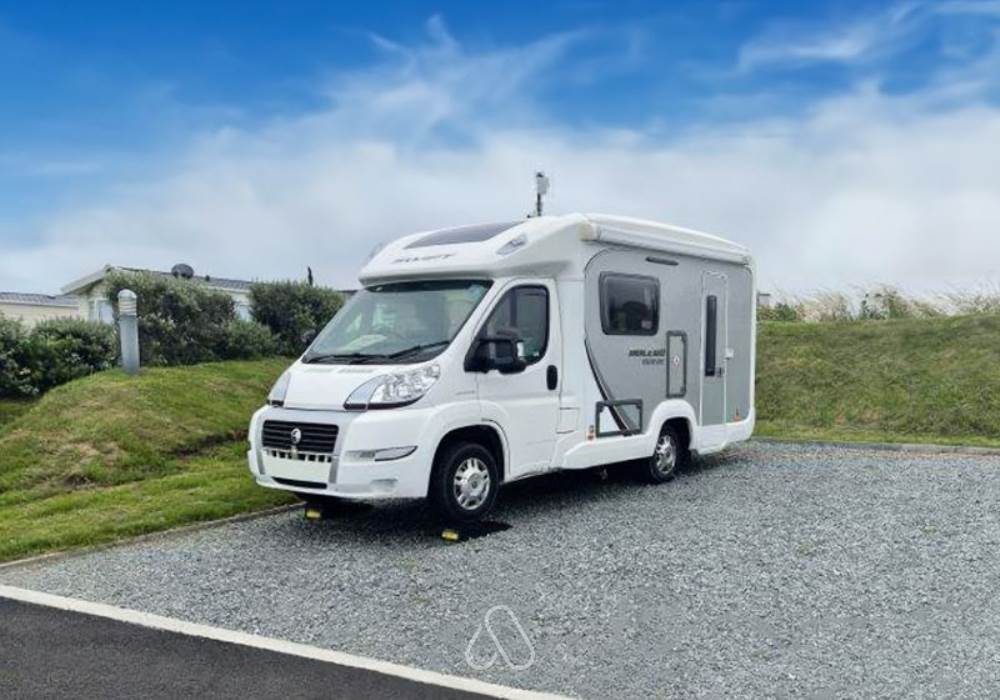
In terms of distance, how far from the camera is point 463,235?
810 cm

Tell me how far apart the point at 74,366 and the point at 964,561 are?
492 inches

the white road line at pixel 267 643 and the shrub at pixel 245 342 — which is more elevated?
the shrub at pixel 245 342

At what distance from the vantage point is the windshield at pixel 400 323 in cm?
722

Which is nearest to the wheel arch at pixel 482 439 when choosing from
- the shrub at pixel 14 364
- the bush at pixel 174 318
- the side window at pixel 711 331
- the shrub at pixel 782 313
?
the side window at pixel 711 331

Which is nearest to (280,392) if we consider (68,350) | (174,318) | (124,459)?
(124,459)

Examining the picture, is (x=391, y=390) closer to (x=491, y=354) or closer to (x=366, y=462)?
(x=366, y=462)

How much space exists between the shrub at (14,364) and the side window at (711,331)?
9.90 meters

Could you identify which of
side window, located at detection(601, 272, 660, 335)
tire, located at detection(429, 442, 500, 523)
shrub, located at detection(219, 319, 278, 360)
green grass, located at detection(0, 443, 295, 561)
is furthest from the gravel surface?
shrub, located at detection(219, 319, 278, 360)

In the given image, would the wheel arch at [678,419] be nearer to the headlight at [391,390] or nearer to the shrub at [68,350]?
the headlight at [391,390]

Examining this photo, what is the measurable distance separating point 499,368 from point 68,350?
9.09 metres

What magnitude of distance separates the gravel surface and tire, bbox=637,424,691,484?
2.43 ft

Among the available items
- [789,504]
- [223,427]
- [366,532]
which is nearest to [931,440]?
[789,504]

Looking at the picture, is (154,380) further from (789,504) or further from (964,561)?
(964,561)

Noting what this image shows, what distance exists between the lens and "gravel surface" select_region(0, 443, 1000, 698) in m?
4.43
